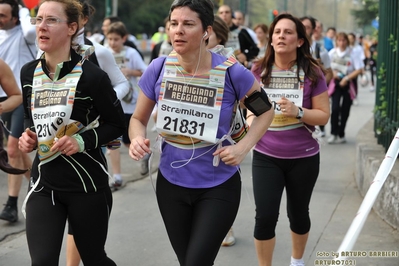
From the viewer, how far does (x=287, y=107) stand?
194 inches

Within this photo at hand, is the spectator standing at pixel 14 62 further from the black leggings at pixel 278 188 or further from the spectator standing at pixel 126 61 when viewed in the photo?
the black leggings at pixel 278 188

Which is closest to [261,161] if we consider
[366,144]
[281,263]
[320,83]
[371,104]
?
[320,83]

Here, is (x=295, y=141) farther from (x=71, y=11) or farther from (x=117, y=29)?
(x=117, y=29)

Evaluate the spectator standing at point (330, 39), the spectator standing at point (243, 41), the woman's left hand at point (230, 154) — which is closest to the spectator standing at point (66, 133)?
the woman's left hand at point (230, 154)

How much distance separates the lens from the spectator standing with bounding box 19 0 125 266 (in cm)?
405

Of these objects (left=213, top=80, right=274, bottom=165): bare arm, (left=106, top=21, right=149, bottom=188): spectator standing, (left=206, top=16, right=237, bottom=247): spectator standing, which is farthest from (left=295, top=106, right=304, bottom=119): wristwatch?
(left=106, top=21, right=149, bottom=188): spectator standing

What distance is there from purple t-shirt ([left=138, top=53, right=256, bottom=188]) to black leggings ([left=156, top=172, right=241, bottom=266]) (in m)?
0.04

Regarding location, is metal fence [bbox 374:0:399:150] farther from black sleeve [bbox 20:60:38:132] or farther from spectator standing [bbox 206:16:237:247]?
black sleeve [bbox 20:60:38:132]

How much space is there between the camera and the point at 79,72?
4.12 m

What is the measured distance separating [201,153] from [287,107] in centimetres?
106

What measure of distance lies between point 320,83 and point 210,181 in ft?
5.30

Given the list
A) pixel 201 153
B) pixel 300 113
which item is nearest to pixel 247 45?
pixel 300 113

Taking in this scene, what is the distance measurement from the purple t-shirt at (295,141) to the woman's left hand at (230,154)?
130 cm

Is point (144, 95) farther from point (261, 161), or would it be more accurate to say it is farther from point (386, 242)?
point (386, 242)
